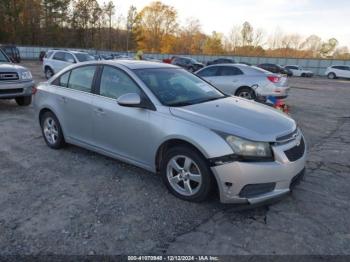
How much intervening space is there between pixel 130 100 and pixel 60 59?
14977mm

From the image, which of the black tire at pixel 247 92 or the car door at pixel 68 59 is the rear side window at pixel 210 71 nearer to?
the black tire at pixel 247 92

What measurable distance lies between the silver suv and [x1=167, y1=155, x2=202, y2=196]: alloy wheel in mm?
6576

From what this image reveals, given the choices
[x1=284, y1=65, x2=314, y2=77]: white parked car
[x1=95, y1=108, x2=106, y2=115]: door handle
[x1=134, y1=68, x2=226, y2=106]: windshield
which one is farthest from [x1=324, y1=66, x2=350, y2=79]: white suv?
[x1=95, y1=108, x2=106, y2=115]: door handle

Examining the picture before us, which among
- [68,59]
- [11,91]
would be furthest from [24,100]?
[68,59]

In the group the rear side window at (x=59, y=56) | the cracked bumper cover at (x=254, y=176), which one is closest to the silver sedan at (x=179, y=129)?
the cracked bumper cover at (x=254, y=176)

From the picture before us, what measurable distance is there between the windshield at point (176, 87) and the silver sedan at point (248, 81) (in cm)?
524

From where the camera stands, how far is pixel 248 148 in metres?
3.34

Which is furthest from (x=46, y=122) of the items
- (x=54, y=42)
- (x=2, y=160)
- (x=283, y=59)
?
(x=54, y=42)

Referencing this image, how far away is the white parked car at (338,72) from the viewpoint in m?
36.6

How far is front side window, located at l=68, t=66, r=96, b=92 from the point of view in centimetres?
483

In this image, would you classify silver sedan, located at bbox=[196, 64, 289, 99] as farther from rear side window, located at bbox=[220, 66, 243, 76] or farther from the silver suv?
the silver suv

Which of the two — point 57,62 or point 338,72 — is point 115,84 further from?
point 338,72

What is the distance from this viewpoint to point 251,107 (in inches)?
170

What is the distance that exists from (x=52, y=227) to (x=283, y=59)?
5037 cm
